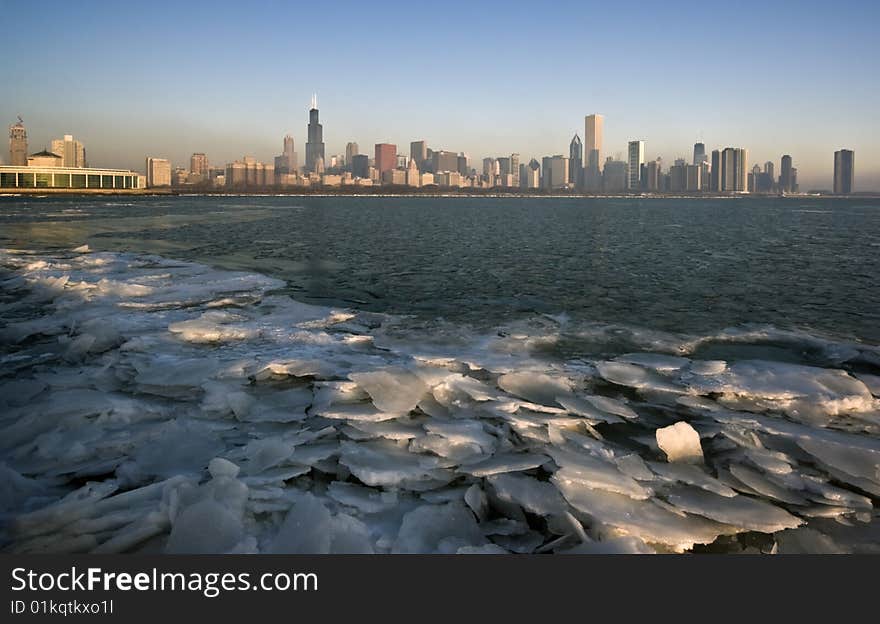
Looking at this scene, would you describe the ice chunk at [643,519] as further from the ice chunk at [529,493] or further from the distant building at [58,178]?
the distant building at [58,178]

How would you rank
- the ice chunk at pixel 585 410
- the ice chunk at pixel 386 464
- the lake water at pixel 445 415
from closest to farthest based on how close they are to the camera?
the lake water at pixel 445 415
the ice chunk at pixel 386 464
the ice chunk at pixel 585 410

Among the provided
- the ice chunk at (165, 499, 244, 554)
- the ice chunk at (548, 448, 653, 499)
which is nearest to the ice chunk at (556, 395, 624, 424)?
the ice chunk at (548, 448, 653, 499)

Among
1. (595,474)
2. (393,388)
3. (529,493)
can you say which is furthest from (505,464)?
(393,388)

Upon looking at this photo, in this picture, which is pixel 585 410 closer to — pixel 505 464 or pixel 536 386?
pixel 536 386

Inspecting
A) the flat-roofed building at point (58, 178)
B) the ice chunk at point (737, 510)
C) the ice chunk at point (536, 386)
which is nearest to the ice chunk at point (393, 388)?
the ice chunk at point (536, 386)

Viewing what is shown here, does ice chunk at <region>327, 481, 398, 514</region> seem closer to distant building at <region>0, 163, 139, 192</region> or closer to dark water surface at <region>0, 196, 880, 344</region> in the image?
dark water surface at <region>0, 196, 880, 344</region>
